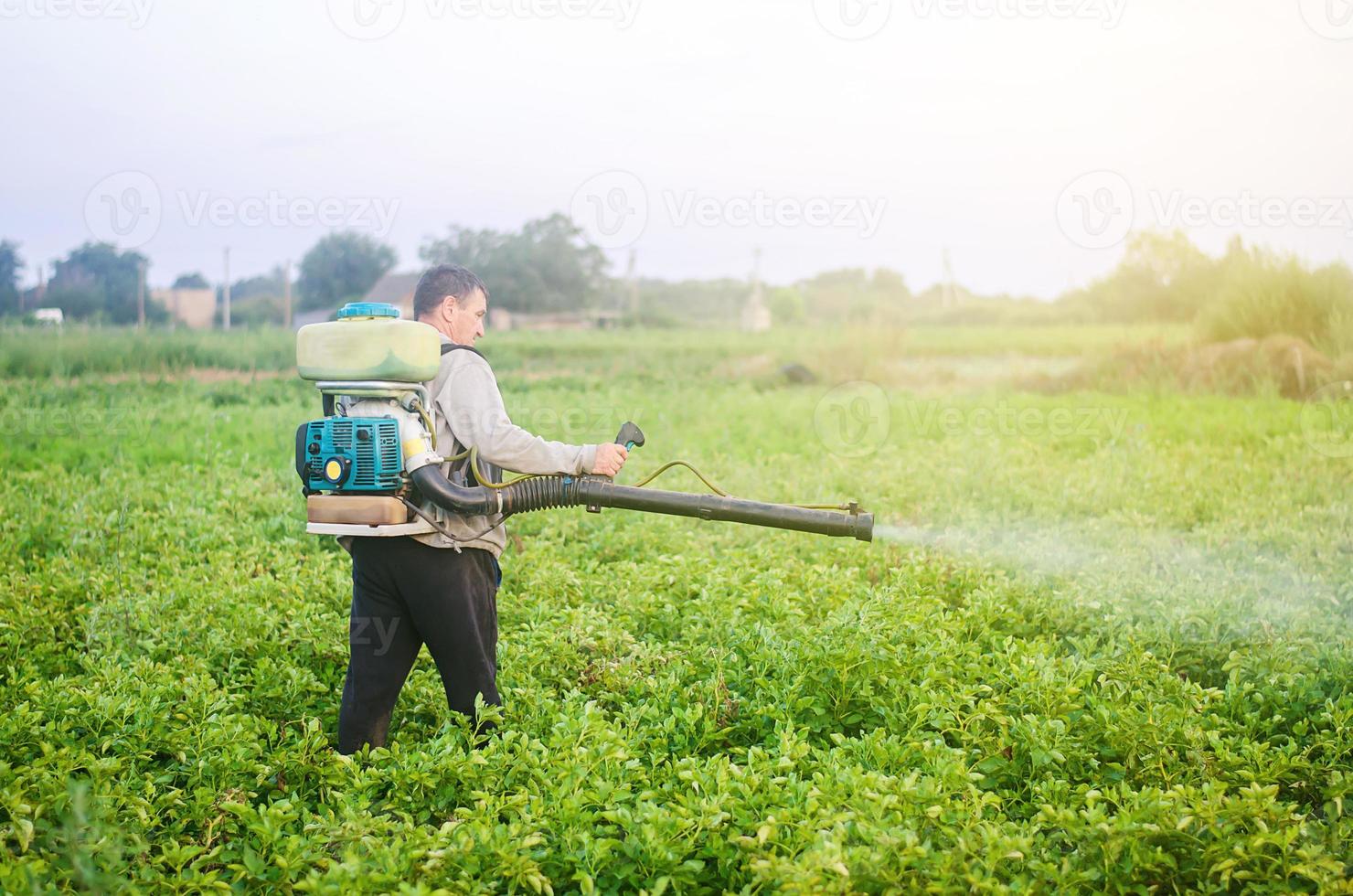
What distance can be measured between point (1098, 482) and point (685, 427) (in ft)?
15.7

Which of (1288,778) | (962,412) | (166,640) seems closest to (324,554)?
(166,640)

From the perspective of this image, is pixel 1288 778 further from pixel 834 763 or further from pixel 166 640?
pixel 166 640

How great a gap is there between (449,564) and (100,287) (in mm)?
15313

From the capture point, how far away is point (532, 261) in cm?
1983

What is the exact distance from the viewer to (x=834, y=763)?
3316mm

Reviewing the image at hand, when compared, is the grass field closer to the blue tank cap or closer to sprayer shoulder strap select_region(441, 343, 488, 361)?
sprayer shoulder strap select_region(441, 343, 488, 361)

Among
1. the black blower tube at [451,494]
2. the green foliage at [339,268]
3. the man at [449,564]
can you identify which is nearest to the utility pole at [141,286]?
the green foliage at [339,268]

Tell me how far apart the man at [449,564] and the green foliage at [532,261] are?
1576cm

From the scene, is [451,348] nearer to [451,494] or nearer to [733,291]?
[451,494]

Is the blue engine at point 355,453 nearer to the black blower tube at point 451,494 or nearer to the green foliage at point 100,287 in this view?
the black blower tube at point 451,494

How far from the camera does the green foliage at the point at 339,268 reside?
63.5 ft

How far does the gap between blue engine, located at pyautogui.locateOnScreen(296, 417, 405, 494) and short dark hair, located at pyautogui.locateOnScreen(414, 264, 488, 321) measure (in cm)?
54

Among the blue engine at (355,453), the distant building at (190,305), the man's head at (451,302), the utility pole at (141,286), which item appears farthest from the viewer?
the distant building at (190,305)

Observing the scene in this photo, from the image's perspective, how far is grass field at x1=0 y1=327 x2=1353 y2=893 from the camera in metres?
2.95
